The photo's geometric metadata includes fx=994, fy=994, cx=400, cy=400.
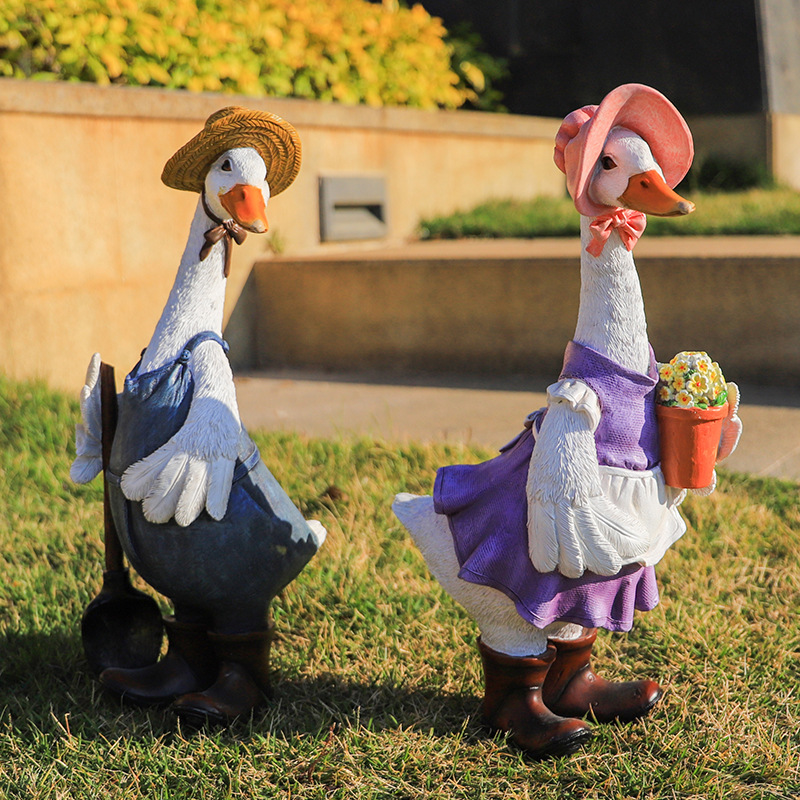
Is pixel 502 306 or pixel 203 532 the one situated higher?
pixel 502 306

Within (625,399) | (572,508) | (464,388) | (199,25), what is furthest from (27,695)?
(199,25)

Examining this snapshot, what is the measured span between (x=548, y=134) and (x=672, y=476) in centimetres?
614

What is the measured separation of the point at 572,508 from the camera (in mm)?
1885

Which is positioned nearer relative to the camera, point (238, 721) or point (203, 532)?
point (203, 532)

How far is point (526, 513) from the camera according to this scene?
1983 millimetres

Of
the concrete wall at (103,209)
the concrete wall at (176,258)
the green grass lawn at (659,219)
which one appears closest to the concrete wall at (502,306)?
the concrete wall at (176,258)

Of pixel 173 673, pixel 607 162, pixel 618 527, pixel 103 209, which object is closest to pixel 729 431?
pixel 618 527

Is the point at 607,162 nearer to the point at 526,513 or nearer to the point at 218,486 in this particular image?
the point at 526,513

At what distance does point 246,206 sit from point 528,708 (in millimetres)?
1219

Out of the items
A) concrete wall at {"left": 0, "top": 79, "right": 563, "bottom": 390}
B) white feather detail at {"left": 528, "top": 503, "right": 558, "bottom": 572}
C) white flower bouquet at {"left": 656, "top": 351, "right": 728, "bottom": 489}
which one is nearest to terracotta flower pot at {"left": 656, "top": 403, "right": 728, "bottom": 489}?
white flower bouquet at {"left": 656, "top": 351, "right": 728, "bottom": 489}

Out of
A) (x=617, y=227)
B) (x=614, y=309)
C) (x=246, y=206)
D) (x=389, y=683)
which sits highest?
(x=246, y=206)

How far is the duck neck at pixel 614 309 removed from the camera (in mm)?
1978

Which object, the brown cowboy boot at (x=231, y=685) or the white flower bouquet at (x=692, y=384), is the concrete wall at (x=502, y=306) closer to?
the white flower bouquet at (x=692, y=384)

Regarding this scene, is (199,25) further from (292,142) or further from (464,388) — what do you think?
(292,142)
